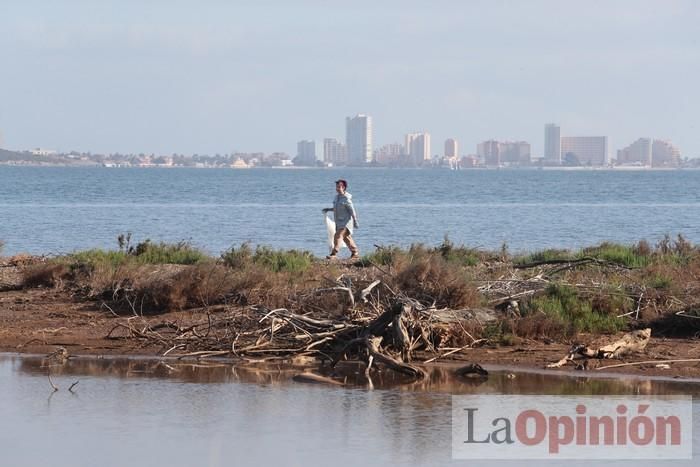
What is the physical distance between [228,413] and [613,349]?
16.5 ft

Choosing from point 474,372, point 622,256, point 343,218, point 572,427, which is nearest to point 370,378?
point 474,372

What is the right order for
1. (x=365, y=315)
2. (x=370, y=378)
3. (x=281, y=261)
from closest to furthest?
(x=370, y=378), (x=365, y=315), (x=281, y=261)

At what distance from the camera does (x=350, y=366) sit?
47.1 feet

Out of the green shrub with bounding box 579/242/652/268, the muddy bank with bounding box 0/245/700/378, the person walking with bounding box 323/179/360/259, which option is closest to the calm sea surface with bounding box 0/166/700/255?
the person walking with bounding box 323/179/360/259

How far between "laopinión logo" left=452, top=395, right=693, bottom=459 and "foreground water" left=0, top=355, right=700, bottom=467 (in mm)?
176

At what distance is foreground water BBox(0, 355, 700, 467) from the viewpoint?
10.3 meters

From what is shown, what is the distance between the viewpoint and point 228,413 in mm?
11797

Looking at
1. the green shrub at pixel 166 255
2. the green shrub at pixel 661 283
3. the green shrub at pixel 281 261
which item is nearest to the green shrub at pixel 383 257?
the green shrub at pixel 281 261

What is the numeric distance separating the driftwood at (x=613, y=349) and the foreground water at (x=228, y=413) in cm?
81

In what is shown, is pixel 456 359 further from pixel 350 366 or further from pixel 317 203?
pixel 317 203

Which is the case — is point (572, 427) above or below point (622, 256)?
below

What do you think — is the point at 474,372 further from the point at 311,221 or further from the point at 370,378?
the point at 311,221

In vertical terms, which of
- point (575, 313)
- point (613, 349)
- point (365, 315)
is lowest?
point (613, 349)

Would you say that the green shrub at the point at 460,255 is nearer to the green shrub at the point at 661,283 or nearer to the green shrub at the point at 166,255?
the green shrub at the point at 661,283
